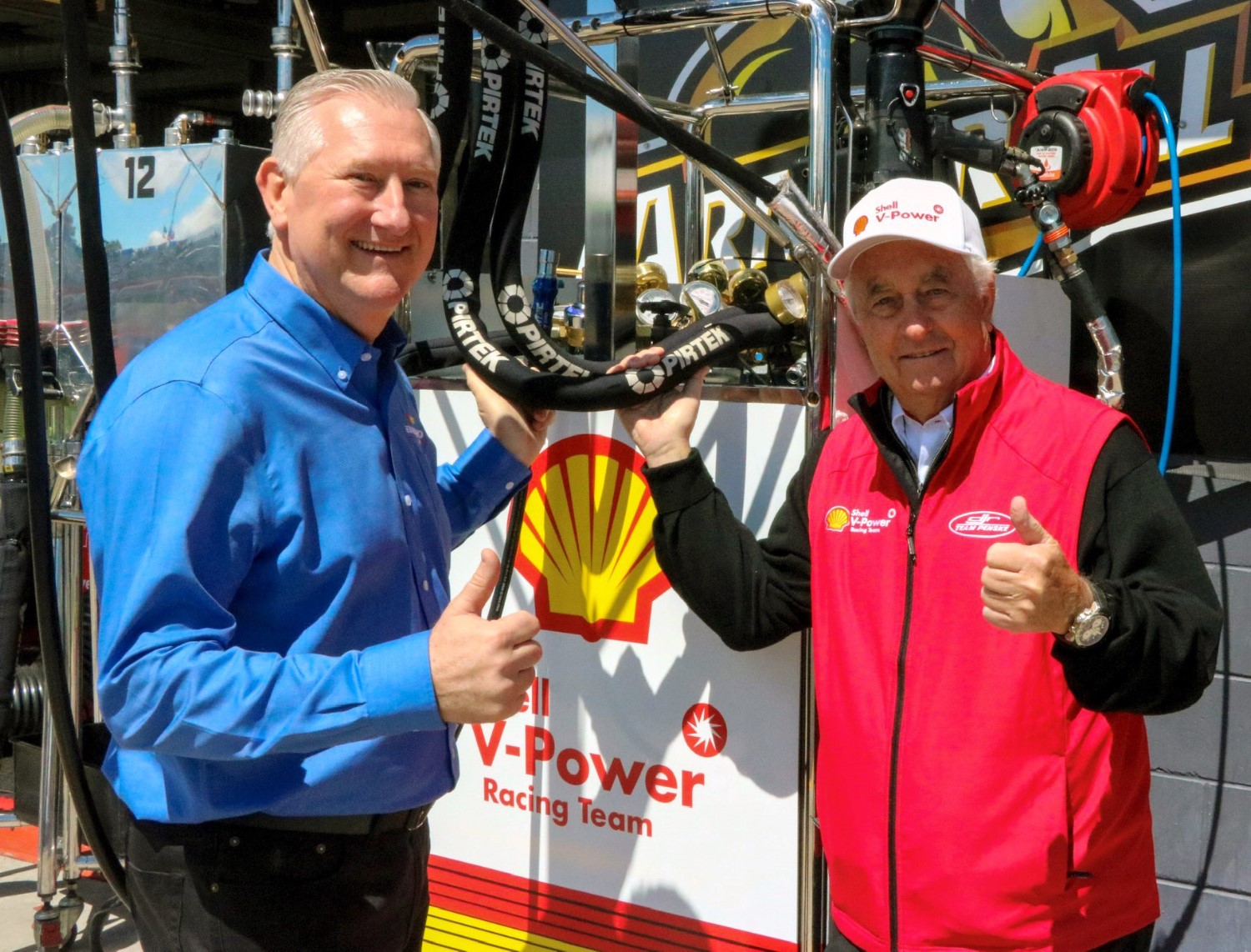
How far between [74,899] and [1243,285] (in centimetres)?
333

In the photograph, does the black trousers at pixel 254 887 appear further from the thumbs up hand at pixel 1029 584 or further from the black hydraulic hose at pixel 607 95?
the black hydraulic hose at pixel 607 95

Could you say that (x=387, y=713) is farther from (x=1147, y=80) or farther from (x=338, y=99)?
(x=1147, y=80)

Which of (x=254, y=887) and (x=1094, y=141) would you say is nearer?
(x=254, y=887)

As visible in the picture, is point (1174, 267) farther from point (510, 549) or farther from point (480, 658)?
point (480, 658)

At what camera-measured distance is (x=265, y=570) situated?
1.67 m

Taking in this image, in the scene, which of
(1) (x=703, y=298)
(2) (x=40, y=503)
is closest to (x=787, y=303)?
(1) (x=703, y=298)

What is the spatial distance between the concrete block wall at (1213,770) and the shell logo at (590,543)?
1.52 m

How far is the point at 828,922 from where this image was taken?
2.24 meters

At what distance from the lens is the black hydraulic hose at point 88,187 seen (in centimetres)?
180

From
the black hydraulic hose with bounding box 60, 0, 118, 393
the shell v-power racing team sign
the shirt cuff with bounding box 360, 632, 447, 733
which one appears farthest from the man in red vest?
the black hydraulic hose with bounding box 60, 0, 118, 393

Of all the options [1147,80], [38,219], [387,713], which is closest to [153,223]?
[38,219]

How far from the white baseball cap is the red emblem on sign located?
0.87 meters

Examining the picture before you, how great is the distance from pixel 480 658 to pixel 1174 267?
2253mm

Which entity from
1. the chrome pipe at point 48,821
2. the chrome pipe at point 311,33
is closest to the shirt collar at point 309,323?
the chrome pipe at point 311,33
